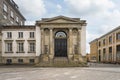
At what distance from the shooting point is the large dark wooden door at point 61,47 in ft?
194

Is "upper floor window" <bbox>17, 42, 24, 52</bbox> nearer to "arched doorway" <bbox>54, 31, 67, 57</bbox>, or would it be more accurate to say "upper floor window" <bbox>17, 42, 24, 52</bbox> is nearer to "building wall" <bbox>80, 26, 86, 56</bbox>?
"arched doorway" <bbox>54, 31, 67, 57</bbox>

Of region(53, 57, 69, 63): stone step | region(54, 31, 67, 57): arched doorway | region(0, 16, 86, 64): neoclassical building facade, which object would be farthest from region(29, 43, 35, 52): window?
region(53, 57, 69, 63): stone step

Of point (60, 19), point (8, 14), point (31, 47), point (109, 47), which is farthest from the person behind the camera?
point (109, 47)

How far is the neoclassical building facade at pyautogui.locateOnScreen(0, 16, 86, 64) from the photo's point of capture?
56969 millimetres

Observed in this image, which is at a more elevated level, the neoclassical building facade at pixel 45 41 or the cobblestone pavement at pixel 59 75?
the neoclassical building facade at pixel 45 41

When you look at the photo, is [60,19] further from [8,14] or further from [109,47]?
[109,47]

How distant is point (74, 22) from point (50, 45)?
332 inches

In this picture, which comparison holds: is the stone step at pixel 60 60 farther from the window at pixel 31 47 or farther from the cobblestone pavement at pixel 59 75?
the cobblestone pavement at pixel 59 75

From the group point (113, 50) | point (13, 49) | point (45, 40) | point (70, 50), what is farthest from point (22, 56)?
point (113, 50)

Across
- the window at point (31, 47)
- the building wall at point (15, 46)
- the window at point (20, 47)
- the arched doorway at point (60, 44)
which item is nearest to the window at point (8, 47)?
the building wall at point (15, 46)

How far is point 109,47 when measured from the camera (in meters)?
81.1

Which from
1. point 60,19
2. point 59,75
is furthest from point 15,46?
point 59,75

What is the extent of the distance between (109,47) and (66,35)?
90.5ft

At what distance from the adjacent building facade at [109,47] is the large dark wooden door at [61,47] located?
19095mm
